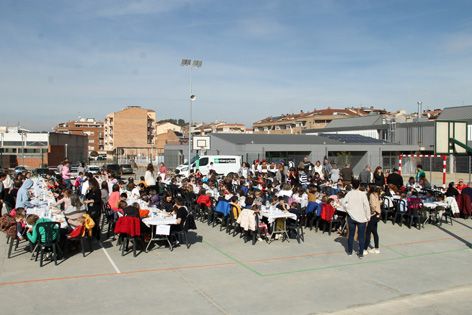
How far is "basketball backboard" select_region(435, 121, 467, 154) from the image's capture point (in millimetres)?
13336

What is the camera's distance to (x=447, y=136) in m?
13.5

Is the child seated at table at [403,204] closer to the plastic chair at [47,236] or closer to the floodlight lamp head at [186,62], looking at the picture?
the plastic chair at [47,236]

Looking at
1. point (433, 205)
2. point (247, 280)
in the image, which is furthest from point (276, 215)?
point (433, 205)

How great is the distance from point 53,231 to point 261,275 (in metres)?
4.14

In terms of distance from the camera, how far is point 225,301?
6.78 metres

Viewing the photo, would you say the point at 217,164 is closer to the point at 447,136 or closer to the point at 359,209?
the point at 447,136

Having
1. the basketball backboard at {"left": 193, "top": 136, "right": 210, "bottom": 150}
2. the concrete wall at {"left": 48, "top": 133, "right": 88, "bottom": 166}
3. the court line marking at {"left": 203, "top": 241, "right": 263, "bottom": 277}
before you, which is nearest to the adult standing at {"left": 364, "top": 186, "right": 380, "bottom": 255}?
the court line marking at {"left": 203, "top": 241, "right": 263, "bottom": 277}

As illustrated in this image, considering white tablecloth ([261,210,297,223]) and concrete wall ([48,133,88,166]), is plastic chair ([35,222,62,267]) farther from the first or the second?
concrete wall ([48,133,88,166])

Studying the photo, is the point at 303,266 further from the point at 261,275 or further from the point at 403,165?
the point at 403,165

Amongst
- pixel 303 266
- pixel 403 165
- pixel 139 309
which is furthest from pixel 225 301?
pixel 403 165

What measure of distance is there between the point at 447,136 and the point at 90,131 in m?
113

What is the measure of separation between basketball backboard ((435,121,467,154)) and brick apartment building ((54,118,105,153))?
102881mm

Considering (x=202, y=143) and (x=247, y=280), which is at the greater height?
(x=202, y=143)

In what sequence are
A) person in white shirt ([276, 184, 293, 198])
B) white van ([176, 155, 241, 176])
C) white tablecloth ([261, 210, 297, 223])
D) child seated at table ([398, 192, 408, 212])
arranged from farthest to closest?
white van ([176, 155, 241, 176]) → person in white shirt ([276, 184, 293, 198]) → child seated at table ([398, 192, 408, 212]) → white tablecloth ([261, 210, 297, 223])
